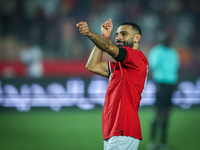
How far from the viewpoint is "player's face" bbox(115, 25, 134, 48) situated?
9.40 feet

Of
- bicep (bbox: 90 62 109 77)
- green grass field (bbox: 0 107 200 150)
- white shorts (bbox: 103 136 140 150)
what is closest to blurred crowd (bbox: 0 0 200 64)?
green grass field (bbox: 0 107 200 150)

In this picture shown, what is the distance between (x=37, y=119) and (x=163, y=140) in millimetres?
3586

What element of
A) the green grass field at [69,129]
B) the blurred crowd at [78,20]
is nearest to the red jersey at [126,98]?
the green grass field at [69,129]

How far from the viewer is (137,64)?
2.63 metres

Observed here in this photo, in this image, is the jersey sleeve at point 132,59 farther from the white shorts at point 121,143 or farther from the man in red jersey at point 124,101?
the white shorts at point 121,143

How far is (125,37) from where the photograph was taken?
2.88m

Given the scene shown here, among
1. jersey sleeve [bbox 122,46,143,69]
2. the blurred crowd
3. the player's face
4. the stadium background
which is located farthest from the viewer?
the blurred crowd

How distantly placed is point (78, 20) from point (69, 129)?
601 centimetres

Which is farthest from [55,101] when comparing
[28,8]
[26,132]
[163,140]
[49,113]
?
[28,8]

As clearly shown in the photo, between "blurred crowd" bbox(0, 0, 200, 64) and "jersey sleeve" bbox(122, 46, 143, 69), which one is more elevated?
"blurred crowd" bbox(0, 0, 200, 64)

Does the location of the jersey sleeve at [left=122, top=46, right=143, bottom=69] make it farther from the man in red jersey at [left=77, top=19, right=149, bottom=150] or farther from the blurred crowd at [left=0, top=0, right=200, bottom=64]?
the blurred crowd at [left=0, top=0, right=200, bottom=64]

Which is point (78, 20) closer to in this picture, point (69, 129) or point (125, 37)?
point (69, 129)

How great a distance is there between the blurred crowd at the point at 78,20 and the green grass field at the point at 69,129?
322 cm

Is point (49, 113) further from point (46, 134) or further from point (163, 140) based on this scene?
point (163, 140)
